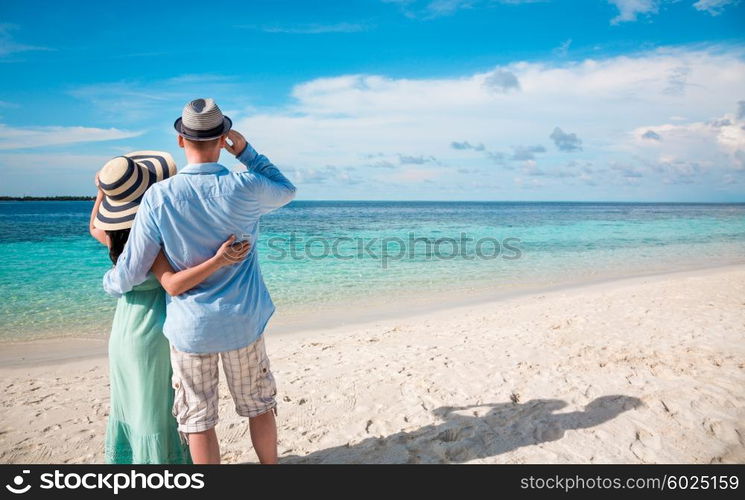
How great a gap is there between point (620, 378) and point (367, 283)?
7851 mm

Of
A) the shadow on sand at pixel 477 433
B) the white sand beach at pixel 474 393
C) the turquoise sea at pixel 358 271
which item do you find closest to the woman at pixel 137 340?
the white sand beach at pixel 474 393

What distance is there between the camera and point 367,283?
1197 centimetres

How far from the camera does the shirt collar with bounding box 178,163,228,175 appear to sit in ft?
6.67

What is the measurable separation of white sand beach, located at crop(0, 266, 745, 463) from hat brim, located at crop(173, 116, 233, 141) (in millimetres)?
2497

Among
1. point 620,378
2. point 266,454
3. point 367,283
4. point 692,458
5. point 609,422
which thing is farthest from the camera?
point 367,283

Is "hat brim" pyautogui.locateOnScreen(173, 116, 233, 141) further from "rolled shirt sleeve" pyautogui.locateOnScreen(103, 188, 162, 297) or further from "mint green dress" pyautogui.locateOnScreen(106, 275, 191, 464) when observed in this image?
"mint green dress" pyautogui.locateOnScreen(106, 275, 191, 464)

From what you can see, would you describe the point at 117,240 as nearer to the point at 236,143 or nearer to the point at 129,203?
the point at 129,203

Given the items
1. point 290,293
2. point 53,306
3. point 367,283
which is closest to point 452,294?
point 367,283

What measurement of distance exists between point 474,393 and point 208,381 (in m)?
2.99

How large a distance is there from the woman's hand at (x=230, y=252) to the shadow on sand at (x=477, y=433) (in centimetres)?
205

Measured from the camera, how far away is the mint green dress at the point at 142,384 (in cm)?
236

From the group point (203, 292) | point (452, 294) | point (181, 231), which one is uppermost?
point (181, 231)
